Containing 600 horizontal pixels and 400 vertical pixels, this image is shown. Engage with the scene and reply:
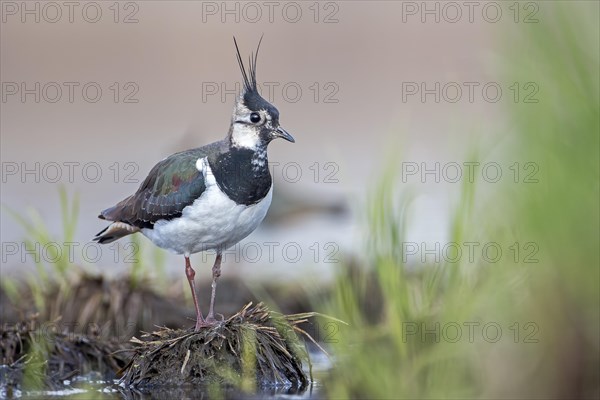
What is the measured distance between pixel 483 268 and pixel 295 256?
6.19m

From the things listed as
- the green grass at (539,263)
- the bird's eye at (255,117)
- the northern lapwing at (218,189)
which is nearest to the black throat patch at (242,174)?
the northern lapwing at (218,189)

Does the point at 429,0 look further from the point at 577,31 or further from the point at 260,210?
the point at 577,31

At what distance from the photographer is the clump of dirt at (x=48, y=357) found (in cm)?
747

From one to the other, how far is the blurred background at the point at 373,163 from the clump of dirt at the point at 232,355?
1.42ft

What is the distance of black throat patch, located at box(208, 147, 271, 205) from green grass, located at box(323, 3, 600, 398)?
261cm

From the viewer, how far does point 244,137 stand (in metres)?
7.66

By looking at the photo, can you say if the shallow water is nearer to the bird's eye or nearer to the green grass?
the bird's eye

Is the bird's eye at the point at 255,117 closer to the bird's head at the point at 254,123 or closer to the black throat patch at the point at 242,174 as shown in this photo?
the bird's head at the point at 254,123

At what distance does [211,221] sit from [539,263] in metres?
3.50

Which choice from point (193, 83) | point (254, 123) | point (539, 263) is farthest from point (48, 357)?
point (193, 83)

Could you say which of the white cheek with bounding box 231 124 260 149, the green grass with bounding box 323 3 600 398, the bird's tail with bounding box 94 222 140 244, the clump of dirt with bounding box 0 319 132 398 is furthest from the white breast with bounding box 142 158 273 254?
the green grass with bounding box 323 3 600 398

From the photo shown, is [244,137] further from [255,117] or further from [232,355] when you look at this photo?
[232,355]

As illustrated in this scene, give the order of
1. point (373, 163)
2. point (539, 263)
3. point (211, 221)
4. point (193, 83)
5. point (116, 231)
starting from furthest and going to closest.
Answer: point (193, 83) < point (373, 163) < point (116, 231) < point (211, 221) < point (539, 263)

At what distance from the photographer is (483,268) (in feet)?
16.1
